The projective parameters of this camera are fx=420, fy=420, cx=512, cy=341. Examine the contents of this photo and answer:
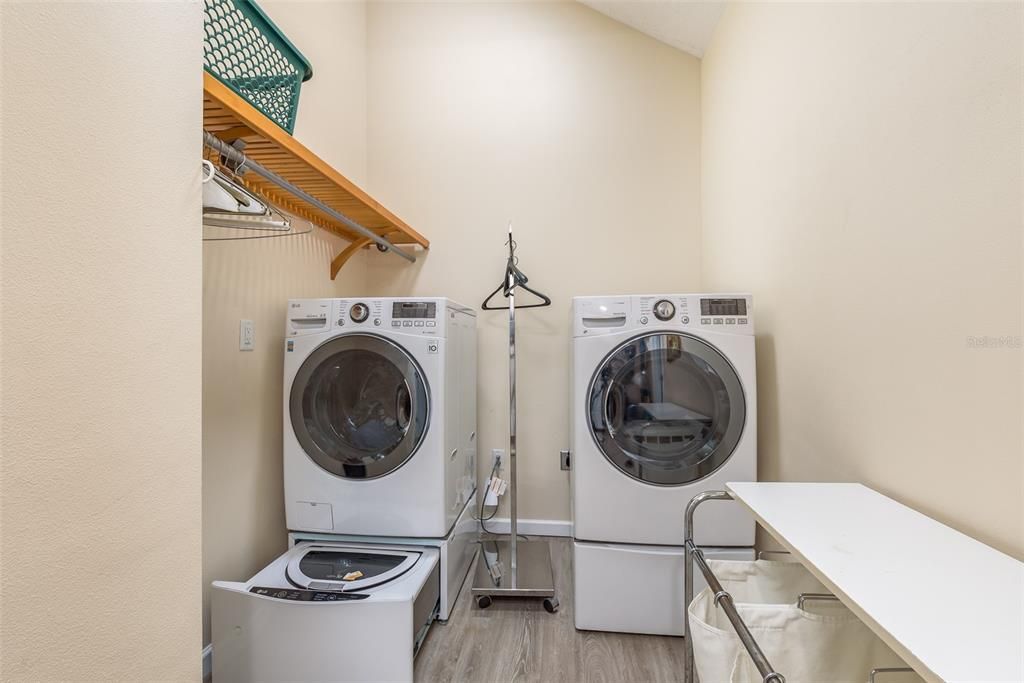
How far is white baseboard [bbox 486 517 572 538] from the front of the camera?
7.65 ft

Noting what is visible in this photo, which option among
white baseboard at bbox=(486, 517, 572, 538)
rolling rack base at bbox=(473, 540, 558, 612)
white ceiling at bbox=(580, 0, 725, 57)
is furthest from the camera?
white baseboard at bbox=(486, 517, 572, 538)

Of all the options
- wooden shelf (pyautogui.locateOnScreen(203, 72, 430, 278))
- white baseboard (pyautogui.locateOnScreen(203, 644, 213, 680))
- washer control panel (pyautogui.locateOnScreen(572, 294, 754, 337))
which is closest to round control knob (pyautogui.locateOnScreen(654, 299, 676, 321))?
washer control panel (pyautogui.locateOnScreen(572, 294, 754, 337))

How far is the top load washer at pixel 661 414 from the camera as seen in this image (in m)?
1.48

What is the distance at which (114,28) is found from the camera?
634 mm

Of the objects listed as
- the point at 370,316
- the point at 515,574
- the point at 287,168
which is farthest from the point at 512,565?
the point at 287,168

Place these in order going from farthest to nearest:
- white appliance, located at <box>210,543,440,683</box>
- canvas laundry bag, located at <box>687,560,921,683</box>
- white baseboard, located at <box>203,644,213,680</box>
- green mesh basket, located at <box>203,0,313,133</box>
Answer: white baseboard, located at <box>203,644,213,680</box>
white appliance, located at <box>210,543,440,683</box>
green mesh basket, located at <box>203,0,313,133</box>
canvas laundry bag, located at <box>687,560,921,683</box>

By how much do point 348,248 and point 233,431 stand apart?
1058 mm

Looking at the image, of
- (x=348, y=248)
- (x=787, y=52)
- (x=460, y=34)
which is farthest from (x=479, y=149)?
(x=787, y=52)

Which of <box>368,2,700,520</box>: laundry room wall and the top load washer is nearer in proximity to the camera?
the top load washer

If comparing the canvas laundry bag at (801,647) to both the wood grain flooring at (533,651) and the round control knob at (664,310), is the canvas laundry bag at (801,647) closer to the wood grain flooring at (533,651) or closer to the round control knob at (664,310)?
the wood grain flooring at (533,651)

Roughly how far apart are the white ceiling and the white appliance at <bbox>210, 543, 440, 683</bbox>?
9.07ft

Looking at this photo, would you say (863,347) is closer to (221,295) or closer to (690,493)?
(690,493)

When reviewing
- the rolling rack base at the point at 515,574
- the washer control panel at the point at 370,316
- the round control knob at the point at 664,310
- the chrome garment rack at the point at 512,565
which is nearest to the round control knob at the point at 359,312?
the washer control panel at the point at 370,316

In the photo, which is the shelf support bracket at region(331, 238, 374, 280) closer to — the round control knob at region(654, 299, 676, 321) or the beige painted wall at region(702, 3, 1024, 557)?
the round control knob at region(654, 299, 676, 321)
